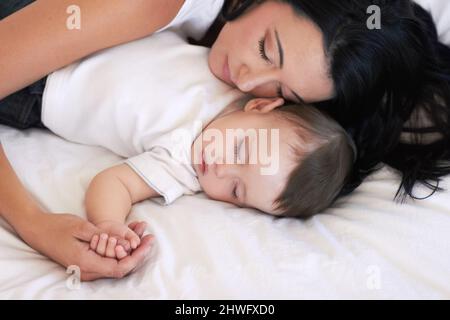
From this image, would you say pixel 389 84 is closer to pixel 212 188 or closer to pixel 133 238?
pixel 212 188

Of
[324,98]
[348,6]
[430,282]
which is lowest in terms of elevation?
[430,282]

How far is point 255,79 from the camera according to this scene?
1.06m

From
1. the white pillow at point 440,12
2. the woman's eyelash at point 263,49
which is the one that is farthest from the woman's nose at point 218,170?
the white pillow at point 440,12

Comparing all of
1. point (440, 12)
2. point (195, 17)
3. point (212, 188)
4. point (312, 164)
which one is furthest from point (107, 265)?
point (440, 12)

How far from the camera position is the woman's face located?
3.36ft

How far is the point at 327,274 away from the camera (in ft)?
2.92

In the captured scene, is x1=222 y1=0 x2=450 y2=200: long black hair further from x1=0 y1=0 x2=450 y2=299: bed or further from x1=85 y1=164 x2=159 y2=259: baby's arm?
x1=85 y1=164 x2=159 y2=259: baby's arm

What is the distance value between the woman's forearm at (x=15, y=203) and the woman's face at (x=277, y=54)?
44 centimetres

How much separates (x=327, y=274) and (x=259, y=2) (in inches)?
20.9

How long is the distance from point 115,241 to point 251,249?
0.22 m

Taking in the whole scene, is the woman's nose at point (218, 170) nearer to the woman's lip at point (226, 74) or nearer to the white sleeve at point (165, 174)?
the white sleeve at point (165, 174)

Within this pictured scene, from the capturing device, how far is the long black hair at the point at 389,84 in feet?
3.39

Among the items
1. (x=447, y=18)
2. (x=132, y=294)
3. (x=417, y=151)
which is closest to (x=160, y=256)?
(x=132, y=294)
